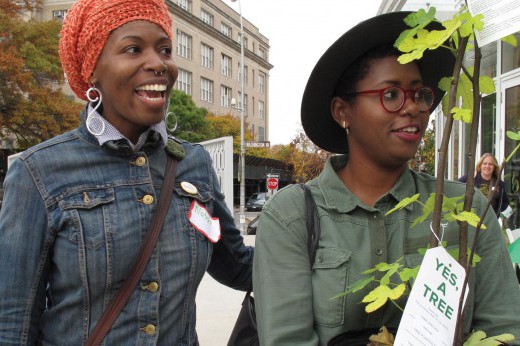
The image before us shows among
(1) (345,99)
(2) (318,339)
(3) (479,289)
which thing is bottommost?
(2) (318,339)

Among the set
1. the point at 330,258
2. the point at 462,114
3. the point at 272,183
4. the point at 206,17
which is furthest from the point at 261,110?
the point at 462,114

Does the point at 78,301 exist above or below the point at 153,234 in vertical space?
below

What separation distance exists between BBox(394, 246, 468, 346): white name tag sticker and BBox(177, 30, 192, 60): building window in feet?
156

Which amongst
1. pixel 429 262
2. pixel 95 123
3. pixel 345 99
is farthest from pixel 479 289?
pixel 95 123

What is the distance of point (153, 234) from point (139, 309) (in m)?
0.23

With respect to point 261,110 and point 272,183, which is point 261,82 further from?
point 272,183

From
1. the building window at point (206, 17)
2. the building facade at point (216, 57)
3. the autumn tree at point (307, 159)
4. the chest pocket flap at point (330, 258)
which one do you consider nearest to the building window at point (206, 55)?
the building facade at point (216, 57)

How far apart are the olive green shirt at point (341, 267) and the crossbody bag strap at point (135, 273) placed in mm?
344

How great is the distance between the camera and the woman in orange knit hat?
152 cm

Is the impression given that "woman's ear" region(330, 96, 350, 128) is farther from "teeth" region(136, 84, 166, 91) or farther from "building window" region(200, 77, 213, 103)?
"building window" region(200, 77, 213, 103)

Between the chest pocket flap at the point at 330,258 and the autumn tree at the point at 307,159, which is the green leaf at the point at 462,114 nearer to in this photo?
the chest pocket flap at the point at 330,258

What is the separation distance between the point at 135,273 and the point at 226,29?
5829cm

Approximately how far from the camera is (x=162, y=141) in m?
1.83

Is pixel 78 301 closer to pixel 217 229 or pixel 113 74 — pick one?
pixel 217 229
